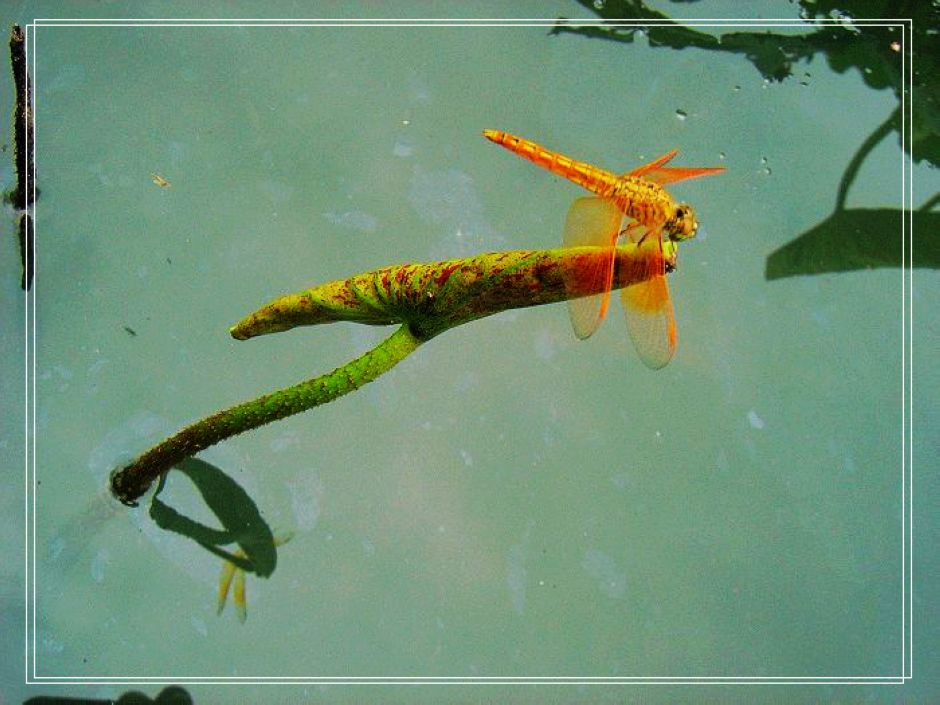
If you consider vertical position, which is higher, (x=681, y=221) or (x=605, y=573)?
(x=681, y=221)

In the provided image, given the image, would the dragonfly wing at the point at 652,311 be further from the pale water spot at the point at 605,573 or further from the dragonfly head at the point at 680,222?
the pale water spot at the point at 605,573

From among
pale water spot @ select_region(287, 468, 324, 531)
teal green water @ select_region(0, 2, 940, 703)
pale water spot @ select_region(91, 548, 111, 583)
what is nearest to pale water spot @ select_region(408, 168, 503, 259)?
teal green water @ select_region(0, 2, 940, 703)

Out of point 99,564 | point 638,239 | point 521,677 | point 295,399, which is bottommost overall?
point 521,677

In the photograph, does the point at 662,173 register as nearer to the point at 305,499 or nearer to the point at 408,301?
the point at 408,301

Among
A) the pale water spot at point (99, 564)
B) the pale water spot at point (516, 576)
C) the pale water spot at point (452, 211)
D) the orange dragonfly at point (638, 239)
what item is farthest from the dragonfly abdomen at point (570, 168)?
the pale water spot at point (99, 564)

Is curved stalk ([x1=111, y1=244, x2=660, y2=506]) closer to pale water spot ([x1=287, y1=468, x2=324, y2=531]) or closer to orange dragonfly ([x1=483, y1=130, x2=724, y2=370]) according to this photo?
orange dragonfly ([x1=483, y1=130, x2=724, y2=370])

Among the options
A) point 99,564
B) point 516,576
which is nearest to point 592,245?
point 516,576

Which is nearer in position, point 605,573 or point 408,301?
point 408,301
